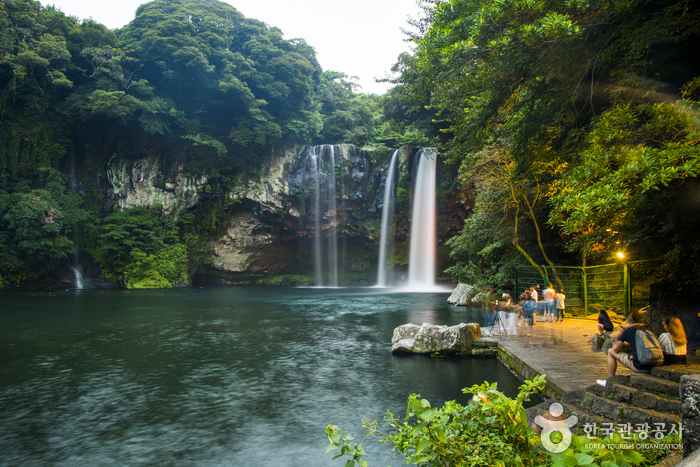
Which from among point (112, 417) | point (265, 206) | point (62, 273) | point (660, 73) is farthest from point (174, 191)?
point (660, 73)

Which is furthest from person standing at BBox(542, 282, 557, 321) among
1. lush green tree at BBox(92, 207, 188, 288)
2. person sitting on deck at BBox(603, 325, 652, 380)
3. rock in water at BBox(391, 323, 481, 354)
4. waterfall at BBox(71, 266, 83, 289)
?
waterfall at BBox(71, 266, 83, 289)

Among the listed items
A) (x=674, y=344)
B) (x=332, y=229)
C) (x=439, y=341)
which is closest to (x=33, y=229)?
(x=332, y=229)

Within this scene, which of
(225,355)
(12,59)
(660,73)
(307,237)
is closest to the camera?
(660,73)

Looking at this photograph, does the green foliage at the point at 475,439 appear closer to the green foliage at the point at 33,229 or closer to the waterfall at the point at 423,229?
the waterfall at the point at 423,229

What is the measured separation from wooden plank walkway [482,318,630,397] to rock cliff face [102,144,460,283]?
833 inches

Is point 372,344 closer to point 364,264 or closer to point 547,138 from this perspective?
point 547,138

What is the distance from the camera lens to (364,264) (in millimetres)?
35188

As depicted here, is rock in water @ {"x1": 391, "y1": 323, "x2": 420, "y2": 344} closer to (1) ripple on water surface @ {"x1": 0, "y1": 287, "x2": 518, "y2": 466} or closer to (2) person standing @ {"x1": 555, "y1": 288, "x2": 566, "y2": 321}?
(1) ripple on water surface @ {"x1": 0, "y1": 287, "x2": 518, "y2": 466}

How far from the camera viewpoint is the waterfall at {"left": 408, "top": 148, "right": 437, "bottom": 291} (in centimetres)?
2856

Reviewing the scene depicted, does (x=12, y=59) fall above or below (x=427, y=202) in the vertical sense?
above

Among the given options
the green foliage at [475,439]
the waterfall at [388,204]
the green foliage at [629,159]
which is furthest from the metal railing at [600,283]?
the waterfall at [388,204]

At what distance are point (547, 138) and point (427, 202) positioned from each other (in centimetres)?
2118

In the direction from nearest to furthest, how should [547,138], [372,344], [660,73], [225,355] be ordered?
[660,73], [547,138], [225,355], [372,344]

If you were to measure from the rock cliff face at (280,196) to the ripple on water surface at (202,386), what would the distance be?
17935 mm
